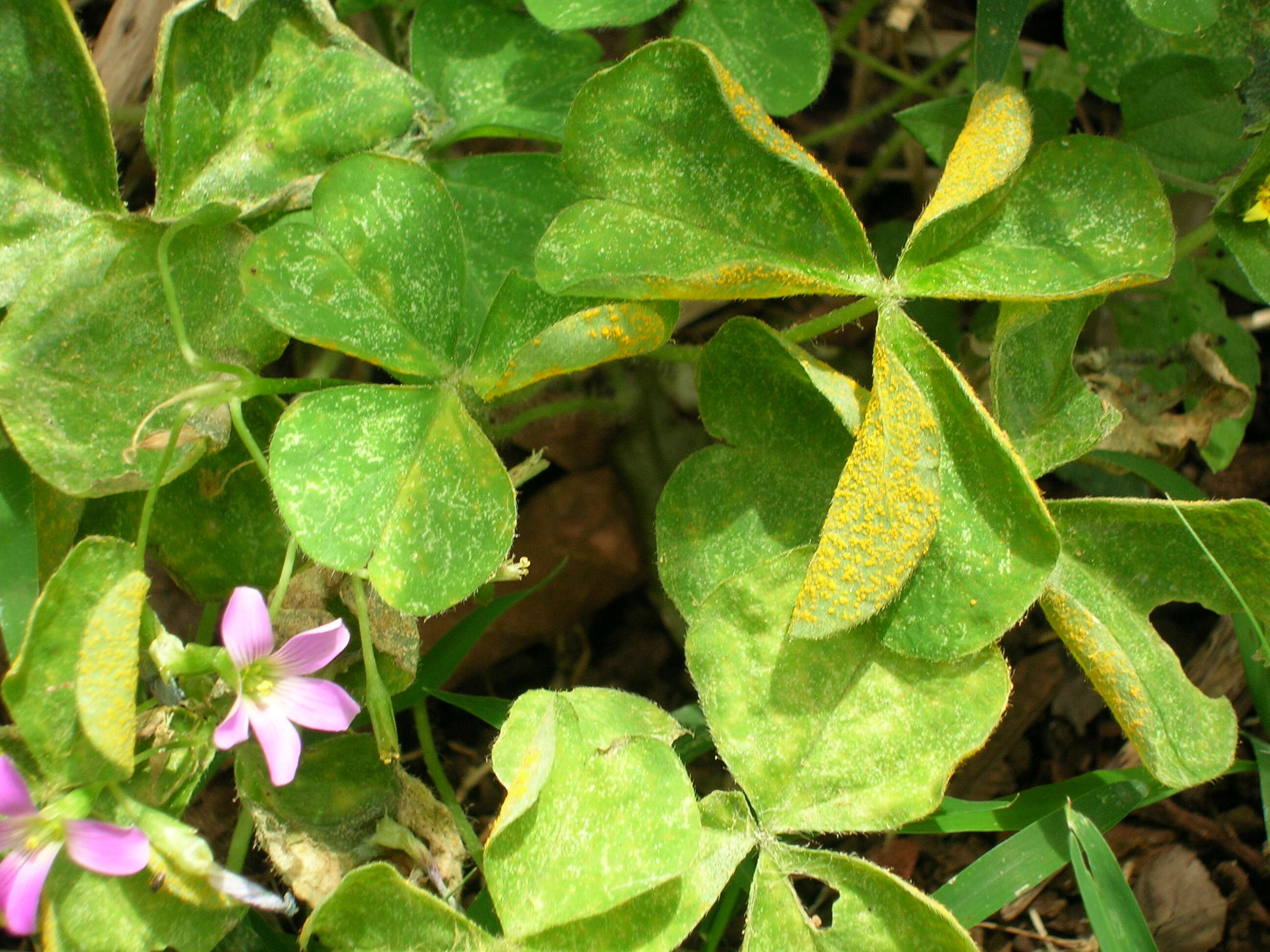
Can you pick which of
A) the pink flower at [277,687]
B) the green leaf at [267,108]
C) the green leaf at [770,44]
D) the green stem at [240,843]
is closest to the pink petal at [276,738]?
the pink flower at [277,687]

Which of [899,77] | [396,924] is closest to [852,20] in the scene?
[899,77]

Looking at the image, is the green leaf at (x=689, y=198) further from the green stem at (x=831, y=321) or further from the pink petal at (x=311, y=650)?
the pink petal at (x=311, y=650)

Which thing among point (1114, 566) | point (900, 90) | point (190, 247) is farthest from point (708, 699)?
point (900, 90)

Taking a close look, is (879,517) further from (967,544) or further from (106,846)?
(106,846)

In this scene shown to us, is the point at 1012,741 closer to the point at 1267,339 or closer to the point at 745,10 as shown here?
the point at 1267,339

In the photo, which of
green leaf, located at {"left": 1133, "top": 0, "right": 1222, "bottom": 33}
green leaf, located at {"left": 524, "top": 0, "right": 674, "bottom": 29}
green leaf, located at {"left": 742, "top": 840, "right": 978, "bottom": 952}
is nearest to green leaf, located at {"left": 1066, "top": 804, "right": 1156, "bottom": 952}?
green leaf, located at {"left": 742, "top": 840, "right": 978, "bottom": 952}

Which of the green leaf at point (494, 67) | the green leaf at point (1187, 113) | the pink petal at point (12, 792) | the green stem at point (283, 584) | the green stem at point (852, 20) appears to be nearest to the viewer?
the pink petal at point (12, 792)
